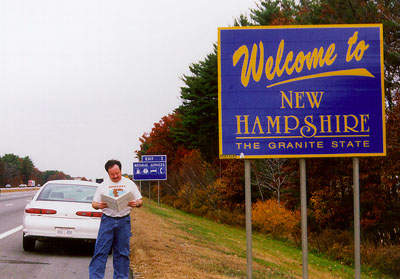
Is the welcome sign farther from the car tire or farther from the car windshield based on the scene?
the car tire

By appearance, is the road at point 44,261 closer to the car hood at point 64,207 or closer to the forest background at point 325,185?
the car hood at point 64,207

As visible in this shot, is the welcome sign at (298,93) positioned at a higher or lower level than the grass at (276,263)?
higher

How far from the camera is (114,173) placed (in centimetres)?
774

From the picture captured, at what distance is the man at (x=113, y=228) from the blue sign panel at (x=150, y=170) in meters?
32.0

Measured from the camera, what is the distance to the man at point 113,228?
766cm

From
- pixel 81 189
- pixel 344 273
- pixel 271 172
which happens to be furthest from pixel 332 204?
pixel 81 189

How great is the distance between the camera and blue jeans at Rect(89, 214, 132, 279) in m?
7.66

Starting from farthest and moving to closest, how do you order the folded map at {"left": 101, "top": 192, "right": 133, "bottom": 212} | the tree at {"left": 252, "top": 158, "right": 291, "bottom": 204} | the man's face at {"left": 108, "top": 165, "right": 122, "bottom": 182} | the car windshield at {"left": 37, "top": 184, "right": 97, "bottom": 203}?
the tree at {"left": 252, "top": 158, "right": 291, "bottom": 204}, the car windshield at {"left": 37, "top": 184, "right": 97, "bottom": 203}, the man's face at {"left": 108, "top": 165, "right": 122, "bottom": 182}, the folded map at {"left": 101, "top": 192, "right": 133, "bottom": 212}

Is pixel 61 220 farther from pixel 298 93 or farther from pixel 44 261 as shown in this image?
pixel 298 93

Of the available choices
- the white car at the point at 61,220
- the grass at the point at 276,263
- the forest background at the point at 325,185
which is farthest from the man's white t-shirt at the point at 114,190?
the forest background at the point at 325,185

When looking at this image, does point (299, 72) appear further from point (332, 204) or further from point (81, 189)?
point (332, 204)

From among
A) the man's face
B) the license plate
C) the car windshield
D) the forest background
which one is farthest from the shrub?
the man's face

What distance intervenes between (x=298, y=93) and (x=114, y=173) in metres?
3.13

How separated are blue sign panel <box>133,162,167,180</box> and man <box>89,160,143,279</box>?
105 ft
